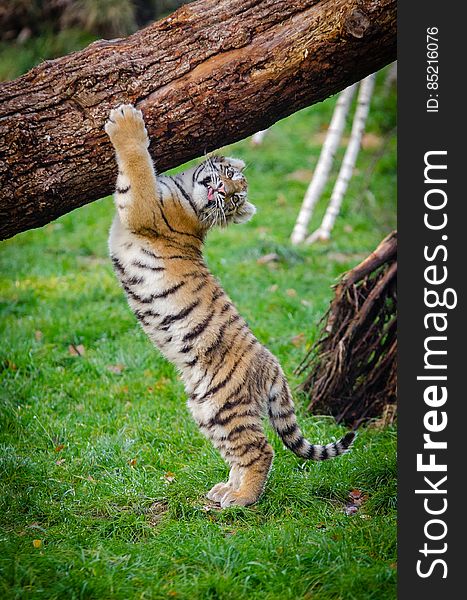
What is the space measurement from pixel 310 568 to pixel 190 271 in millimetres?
1970

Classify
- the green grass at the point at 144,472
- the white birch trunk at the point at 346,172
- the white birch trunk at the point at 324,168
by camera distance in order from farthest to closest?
the white birch trunk at the point at 346,172, the white birch trunk at the point at 324,168, the green grass at the point at 144,472

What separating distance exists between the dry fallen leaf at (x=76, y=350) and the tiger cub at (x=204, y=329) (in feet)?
8.30

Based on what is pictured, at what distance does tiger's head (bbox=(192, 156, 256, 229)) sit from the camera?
5.17 m

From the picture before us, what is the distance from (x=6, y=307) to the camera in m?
8.62

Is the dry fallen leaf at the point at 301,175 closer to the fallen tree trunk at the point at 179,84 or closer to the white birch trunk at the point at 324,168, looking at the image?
the white birch trunk at the point at 324,168

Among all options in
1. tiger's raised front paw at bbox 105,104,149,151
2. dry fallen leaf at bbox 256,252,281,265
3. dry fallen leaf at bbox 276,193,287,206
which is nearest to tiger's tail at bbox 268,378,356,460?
tiger's raised front paw at bbox 105,104,149,151

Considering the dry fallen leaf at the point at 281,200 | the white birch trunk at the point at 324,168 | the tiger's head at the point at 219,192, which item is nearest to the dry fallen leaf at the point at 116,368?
the tiger's head at the point at 219,192

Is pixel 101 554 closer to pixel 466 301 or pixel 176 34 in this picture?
pixel 466 301

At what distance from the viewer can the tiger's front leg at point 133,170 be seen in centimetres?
443

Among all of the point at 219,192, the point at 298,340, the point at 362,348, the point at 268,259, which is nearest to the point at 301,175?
the point at 268,259

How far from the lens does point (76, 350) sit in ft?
24.8

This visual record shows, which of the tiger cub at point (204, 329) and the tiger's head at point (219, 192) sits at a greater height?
the tiger's head at point (219, 192)

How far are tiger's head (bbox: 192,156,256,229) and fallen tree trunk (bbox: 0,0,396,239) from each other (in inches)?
21.7

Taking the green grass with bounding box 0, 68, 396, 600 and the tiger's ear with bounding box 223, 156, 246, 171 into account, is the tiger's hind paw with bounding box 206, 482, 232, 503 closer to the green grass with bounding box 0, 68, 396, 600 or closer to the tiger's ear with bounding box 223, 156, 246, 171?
the green grass with bounding box 0, 68, 396, 600
